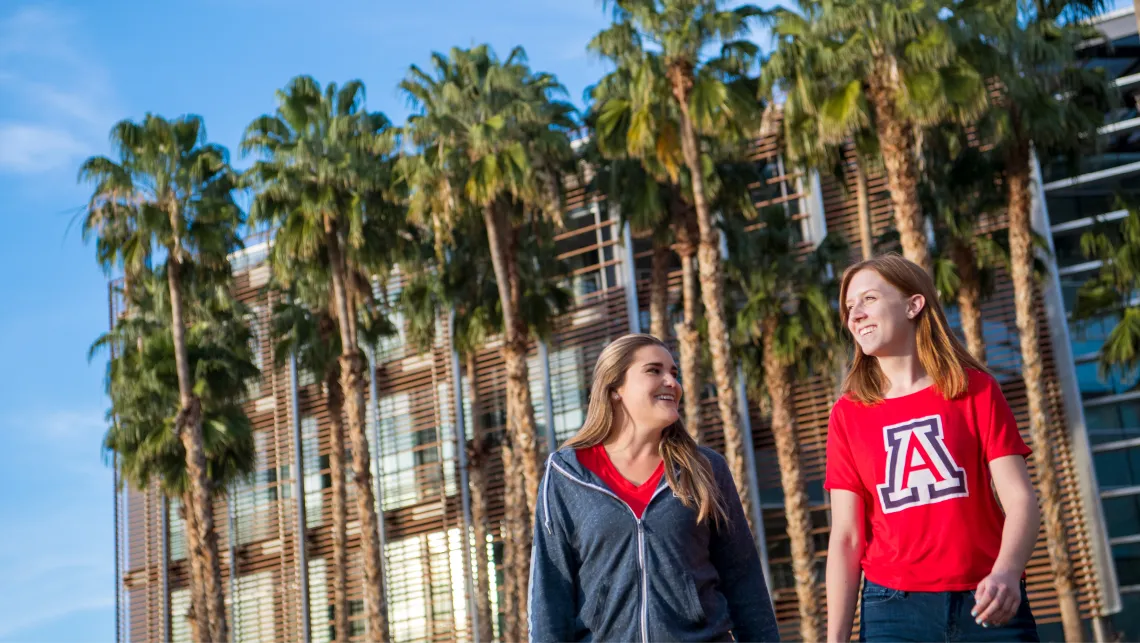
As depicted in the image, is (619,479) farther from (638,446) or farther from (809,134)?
(809,134)

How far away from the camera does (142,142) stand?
3050 centimetres

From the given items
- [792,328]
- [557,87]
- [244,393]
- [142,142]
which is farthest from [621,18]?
[244,393]

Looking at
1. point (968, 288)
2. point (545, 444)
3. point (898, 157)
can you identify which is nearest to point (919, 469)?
point (898, 157)

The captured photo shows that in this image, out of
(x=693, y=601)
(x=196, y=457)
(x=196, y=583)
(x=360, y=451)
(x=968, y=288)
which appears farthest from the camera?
(x=196, y=583)

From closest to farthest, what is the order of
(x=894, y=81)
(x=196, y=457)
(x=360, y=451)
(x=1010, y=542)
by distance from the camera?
(x=1010, y=542) < (x=894, y=81) < (x=360, y=451) < (x=196, y=457)

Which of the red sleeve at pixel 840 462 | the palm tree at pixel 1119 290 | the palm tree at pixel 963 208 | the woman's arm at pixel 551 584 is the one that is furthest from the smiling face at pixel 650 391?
the palm tree at pixel 1119 290

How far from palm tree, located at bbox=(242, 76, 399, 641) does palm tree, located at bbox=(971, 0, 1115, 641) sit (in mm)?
13155

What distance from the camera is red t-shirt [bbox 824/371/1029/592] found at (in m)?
4.28

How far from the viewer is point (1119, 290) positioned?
86.9ft

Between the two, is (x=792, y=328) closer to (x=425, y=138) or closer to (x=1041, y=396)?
(x=1041, y=396)

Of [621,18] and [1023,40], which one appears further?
[621,18]

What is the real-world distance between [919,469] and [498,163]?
73.5ft

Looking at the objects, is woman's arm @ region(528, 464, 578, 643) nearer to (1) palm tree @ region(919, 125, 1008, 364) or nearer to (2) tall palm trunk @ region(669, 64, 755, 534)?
(2) tall palm trunk @ region(669, 64, 755, 534)

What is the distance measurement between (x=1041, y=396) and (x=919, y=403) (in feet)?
68.8
